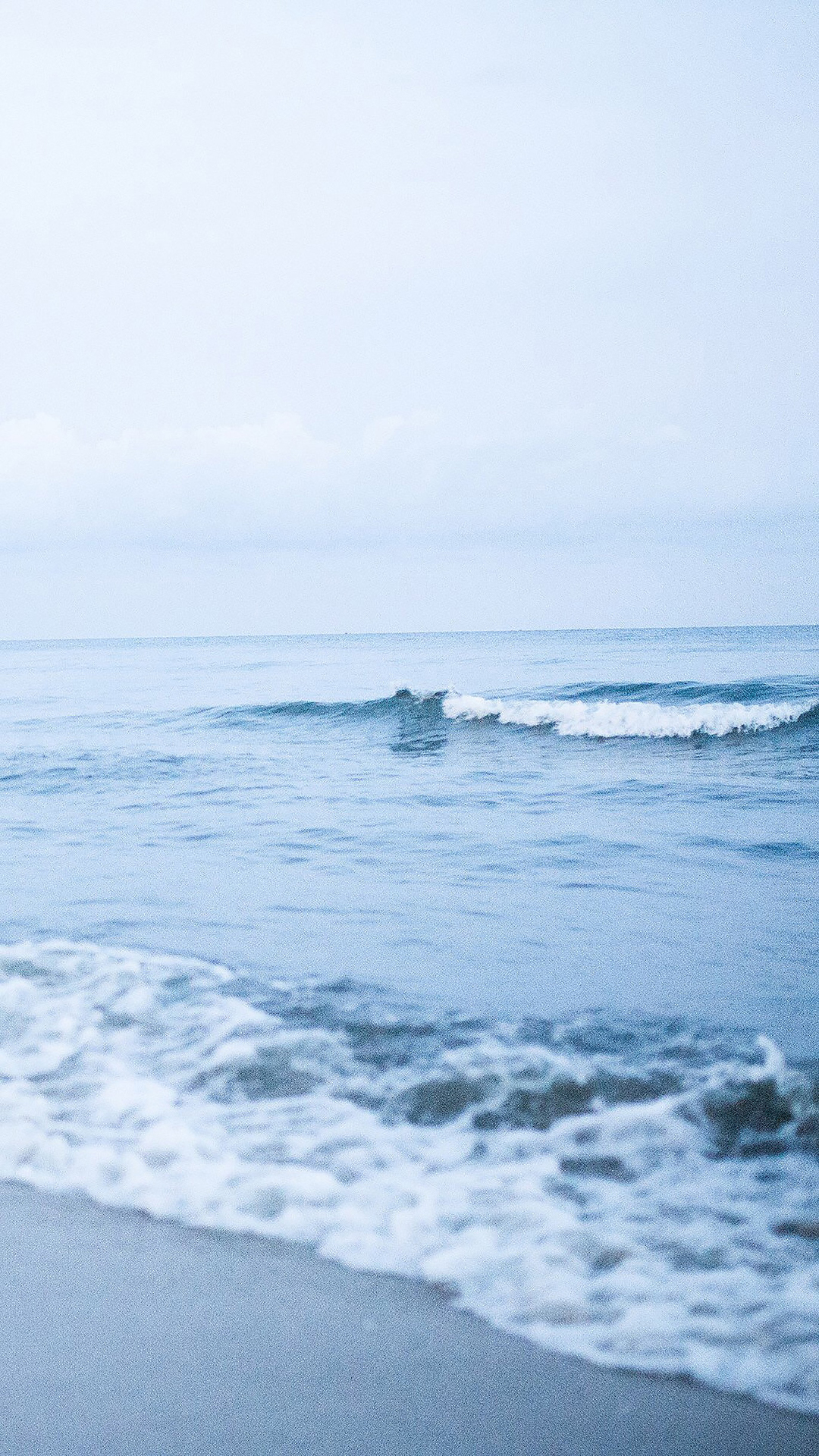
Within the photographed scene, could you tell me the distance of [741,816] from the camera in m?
8.26

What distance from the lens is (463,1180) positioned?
2.84m

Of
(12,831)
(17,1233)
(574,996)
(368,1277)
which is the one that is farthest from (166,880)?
(368,1277)

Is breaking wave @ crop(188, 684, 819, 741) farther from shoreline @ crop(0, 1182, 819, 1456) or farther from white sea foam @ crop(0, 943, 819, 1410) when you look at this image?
shoreline @ crop(0, 1182, 819, 1456)

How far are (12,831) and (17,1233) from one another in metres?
6.57

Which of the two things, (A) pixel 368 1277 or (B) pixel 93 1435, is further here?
(A) pixel 368 1277

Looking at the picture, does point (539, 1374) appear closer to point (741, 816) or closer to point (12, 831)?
point (741, 816)

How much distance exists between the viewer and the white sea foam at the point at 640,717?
14.1 meters

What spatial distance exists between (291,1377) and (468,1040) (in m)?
1.79

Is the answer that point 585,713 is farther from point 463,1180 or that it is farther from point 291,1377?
point 291,1377

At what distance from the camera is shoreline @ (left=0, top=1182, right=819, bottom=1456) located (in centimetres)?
194

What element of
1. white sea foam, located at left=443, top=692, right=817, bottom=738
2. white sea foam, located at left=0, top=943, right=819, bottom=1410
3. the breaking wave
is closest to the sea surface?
white sea foam, located at left=0, top=943, right=819, bottom=1410

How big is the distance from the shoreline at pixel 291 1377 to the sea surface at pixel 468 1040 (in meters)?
0.09

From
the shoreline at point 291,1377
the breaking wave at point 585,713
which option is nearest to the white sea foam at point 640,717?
the breaking wave at point 585,713

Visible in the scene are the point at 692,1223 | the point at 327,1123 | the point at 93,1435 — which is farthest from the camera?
the point at 327,1123
